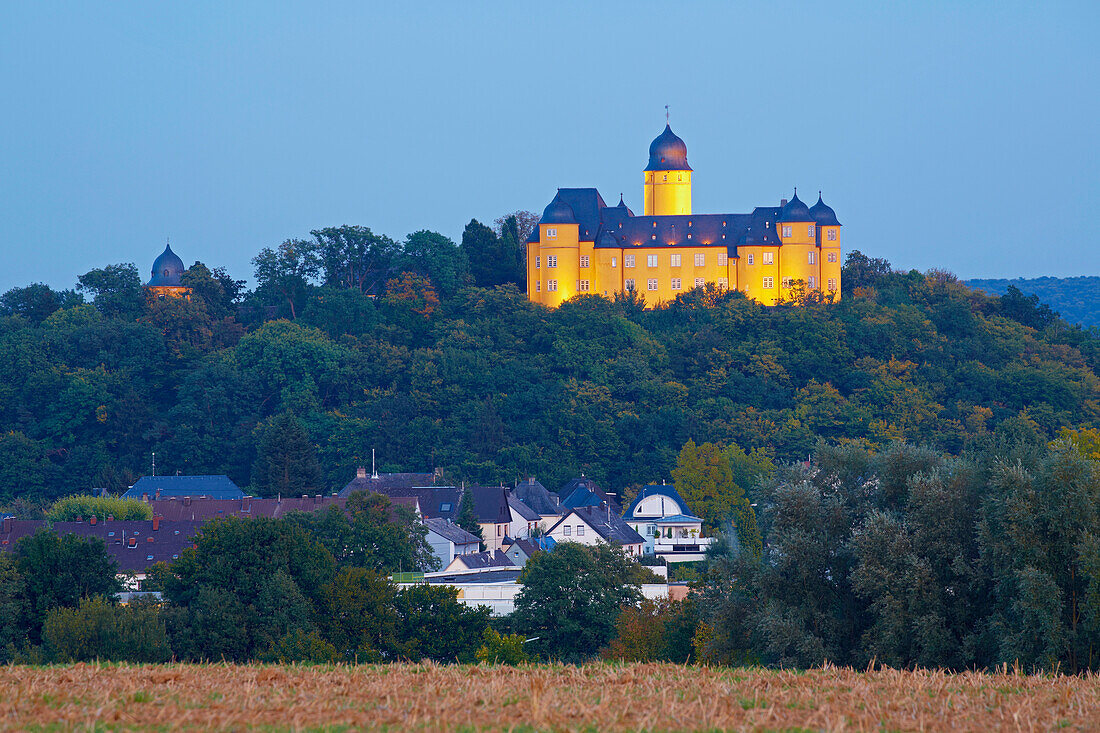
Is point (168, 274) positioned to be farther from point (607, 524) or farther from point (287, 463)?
point (607, 524)

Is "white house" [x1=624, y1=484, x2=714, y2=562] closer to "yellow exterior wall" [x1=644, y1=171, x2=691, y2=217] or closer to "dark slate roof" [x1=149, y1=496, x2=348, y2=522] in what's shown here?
"dark slate roof" [x1=149, y1=496, x2=348, y2=522]

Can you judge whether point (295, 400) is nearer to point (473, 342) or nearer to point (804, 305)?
point (473, 342)

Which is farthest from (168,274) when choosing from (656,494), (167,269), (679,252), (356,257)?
(656,494)

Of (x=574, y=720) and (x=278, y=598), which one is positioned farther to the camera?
(x=278, y=598)

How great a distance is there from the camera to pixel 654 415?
321 feet

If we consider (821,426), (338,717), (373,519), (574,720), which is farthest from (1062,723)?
(821,426)

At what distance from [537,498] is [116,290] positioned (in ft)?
156

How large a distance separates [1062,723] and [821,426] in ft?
275

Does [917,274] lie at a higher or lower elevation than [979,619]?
higher

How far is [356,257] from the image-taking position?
116 m

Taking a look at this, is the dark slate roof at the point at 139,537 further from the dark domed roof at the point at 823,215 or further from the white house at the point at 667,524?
the dark domed roof at the point at 823,215

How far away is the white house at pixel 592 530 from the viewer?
7312 centimetres

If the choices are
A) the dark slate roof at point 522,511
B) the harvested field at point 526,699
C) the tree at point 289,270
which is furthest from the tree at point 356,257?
the harvested field at point 526,699

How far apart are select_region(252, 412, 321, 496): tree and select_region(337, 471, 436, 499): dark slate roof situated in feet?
7.33
